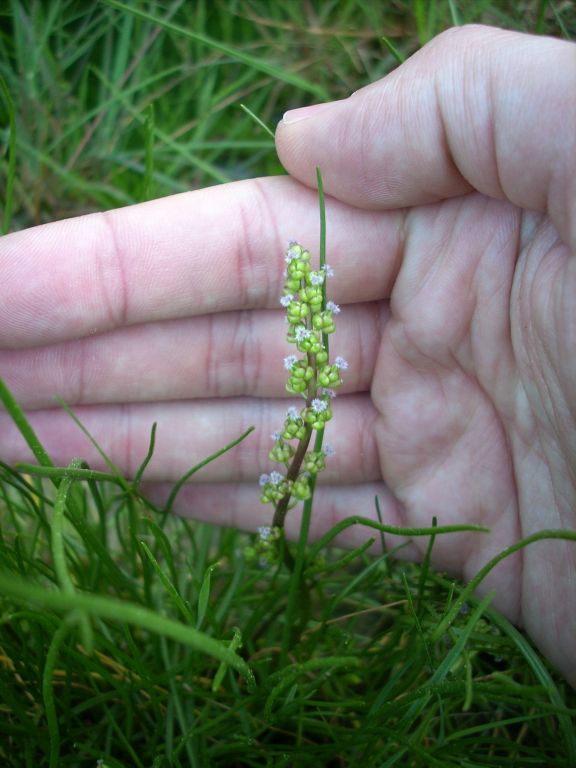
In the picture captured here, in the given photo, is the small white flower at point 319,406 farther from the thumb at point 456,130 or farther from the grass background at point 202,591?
the thumb at point 456,130

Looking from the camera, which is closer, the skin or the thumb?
the thumb

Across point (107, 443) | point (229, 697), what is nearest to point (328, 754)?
point (229, 697)

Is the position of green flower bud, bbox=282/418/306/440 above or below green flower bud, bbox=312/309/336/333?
below

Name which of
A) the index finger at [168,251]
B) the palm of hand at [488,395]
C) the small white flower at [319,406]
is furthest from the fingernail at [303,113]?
the small white flower at [319,406]

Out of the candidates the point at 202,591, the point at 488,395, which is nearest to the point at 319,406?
the point at 202,591

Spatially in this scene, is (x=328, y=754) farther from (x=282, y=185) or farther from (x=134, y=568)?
(x=282, y=185)

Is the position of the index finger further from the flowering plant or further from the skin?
the flowering plant

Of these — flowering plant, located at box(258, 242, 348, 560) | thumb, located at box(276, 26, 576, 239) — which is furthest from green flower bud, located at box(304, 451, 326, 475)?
thumb, located at box(276, 26, 576, 239)

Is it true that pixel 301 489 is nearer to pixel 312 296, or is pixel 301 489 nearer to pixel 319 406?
pixel 319 406
